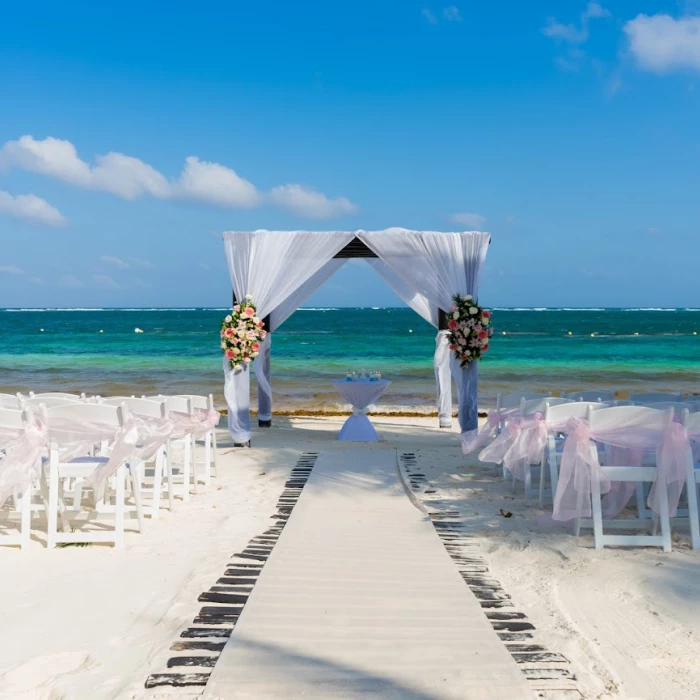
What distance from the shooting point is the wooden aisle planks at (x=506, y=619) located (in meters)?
2.53

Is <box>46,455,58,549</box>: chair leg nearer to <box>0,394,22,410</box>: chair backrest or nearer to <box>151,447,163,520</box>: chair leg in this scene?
<box>151,447,163,520</box>: chair leg

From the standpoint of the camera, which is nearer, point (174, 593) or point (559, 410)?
point (174, 593)

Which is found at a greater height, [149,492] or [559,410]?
[559,410]

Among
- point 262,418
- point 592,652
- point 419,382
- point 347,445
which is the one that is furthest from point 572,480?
point 419,382

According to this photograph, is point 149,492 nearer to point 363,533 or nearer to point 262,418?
point 363,533

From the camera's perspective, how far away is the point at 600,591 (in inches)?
140

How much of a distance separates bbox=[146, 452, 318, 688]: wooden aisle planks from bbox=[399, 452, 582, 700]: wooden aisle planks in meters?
1.12

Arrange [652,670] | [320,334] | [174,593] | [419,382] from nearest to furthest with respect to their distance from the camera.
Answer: [652,670]
[174,593]
[419,382]
[320,334]

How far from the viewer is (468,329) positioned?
862 centimetres

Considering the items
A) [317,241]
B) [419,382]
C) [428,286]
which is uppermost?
[317,241]

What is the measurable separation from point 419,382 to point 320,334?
22695 mm

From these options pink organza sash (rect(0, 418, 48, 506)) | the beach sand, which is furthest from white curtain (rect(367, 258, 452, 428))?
pink organza sash (rect(0, 418, 48, 506))

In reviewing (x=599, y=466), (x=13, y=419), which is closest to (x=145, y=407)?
(x=13, y=419)

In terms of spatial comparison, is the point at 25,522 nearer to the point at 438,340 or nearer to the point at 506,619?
the point at 506,619
